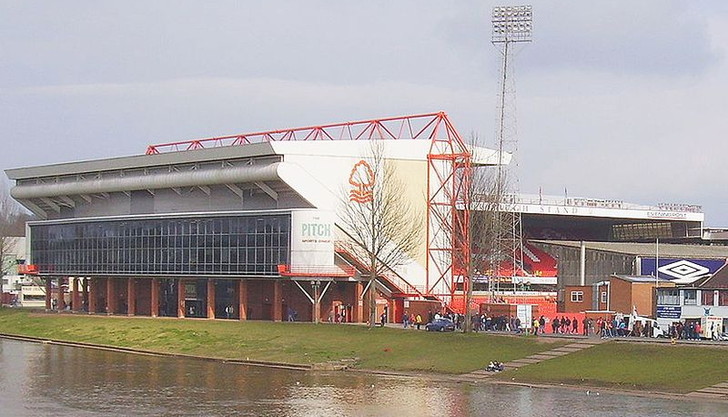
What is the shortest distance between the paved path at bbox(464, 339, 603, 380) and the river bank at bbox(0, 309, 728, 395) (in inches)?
27.0

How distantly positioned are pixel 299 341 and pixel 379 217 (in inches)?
702

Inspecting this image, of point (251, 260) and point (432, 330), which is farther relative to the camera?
point (251, 260)

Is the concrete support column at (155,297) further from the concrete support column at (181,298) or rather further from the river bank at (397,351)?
the river bank at (397,351)

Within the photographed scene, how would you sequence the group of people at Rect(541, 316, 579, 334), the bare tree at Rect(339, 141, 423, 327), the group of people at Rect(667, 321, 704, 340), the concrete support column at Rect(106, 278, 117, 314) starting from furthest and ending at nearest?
the concrete support column at Rect(106, 278, 117, 314)
the bare tree at Rect(339, 141, 423, 327)
the group of people at Rect(541, 316, 579, 334)
the group of people at Rect(667, 321, 704, 340)

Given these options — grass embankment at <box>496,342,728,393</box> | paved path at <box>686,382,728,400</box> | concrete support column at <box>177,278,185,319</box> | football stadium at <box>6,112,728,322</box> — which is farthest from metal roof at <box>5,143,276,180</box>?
paved path at <box>686,382,728,400</box>

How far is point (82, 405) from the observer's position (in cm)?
5991

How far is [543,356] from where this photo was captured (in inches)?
2997

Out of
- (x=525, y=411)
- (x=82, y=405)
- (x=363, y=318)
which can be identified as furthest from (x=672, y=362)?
(x=363, y=318)

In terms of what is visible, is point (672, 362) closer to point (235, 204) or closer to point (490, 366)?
point (490, 366)

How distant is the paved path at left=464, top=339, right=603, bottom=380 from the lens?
73812 millimetres

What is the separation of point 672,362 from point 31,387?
37081 millimetres

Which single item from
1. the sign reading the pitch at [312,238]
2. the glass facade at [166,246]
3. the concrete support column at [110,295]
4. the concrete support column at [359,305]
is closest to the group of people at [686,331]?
the concrete support column at [359,305]

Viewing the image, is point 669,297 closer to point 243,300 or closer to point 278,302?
point 278,302

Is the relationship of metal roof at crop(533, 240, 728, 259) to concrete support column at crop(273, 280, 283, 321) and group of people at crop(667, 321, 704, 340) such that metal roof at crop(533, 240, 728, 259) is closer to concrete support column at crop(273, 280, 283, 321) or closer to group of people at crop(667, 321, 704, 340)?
group of people at crop(667, 321, 704, 340)
